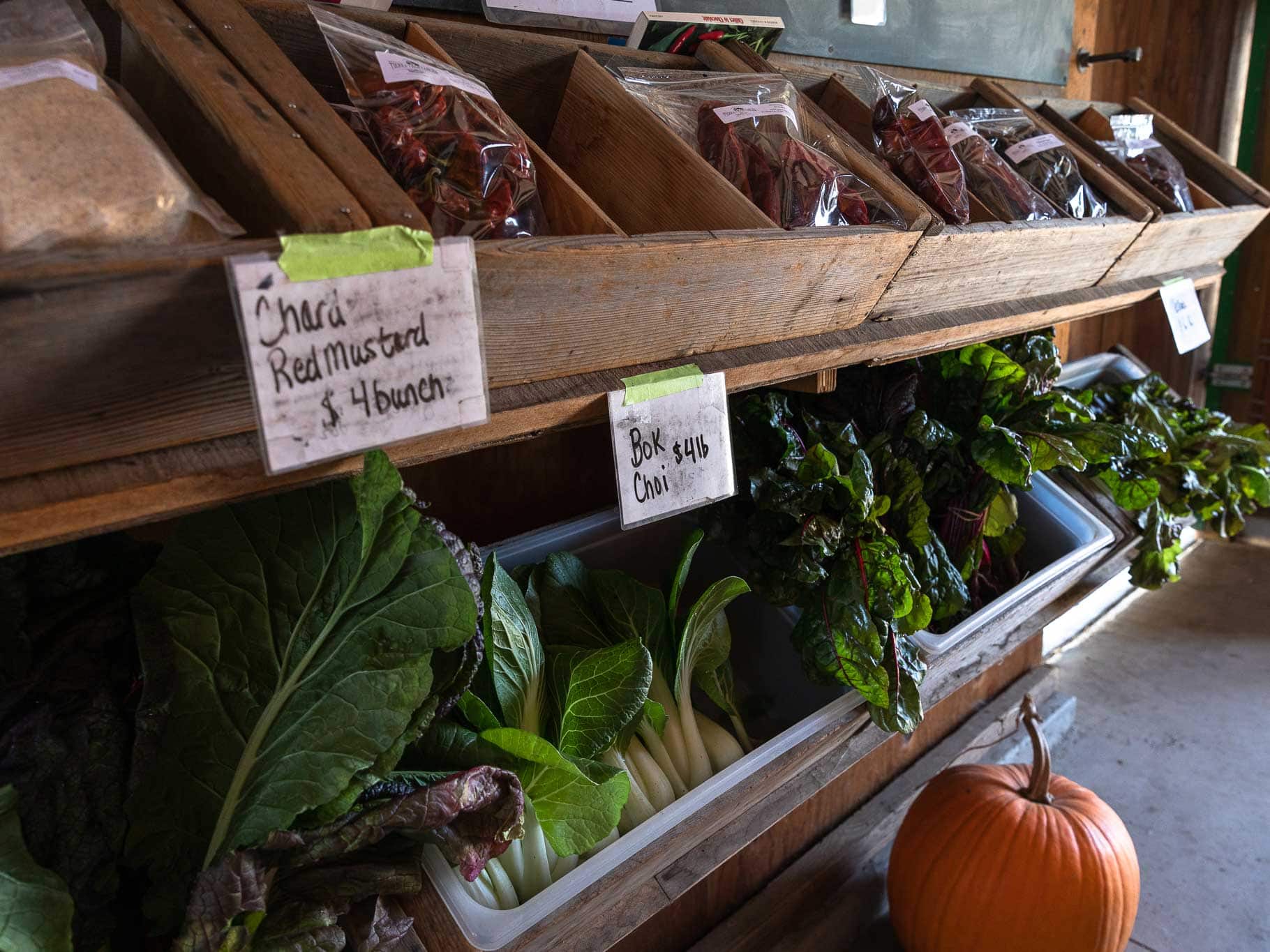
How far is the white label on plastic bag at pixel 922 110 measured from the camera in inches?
52.4

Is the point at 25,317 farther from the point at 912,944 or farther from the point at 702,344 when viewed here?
the point at 912,944

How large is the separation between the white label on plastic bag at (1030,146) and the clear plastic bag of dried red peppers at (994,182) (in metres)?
0.16

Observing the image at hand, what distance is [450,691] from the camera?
841 mm

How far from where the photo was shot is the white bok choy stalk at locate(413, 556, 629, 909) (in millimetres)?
901

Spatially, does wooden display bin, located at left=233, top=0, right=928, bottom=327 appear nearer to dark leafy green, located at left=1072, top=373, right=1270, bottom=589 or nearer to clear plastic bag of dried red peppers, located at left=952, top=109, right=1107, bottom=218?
clear plastic bag of dried red peppers, located at left=952, top=109, right=1107, bottom=218

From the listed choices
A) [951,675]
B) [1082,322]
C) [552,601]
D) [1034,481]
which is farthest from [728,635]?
[1082,322]

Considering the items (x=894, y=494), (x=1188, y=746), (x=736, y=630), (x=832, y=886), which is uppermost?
(x=894, y=494)

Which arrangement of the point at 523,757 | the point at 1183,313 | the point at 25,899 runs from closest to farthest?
the point at 25,899, the point at 523,757, the point at 1183,313

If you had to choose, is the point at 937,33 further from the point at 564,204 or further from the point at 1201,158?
the point at 564,204

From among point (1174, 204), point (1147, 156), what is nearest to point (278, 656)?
point (1174, 204)

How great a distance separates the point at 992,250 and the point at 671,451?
23.6 inches

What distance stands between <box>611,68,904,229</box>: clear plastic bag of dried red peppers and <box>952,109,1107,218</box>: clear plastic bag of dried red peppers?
52 centimetres

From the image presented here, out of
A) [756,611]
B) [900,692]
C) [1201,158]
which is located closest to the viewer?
[900,692]

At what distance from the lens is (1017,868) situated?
154 centimetres
